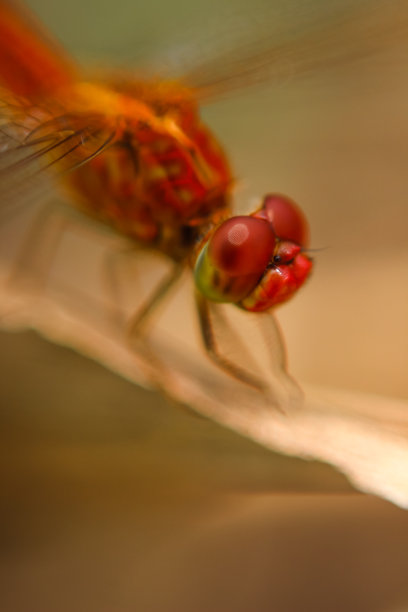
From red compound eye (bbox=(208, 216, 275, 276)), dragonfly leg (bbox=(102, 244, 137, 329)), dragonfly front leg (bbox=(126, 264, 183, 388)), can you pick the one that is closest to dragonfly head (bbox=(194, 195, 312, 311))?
red compound eye (bbox=(208, 216, 275, 276))

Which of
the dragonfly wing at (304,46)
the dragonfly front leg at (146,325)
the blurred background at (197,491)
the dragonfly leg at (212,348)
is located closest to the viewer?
the blurred background at (197,491)

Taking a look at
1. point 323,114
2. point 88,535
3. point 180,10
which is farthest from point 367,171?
point 88,535

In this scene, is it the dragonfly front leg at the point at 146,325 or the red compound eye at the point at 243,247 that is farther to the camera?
the dragonfly front leg at the point at 146,325

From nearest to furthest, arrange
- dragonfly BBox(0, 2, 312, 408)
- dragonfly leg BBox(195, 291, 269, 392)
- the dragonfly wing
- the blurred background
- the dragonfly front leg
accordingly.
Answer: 1. the blurred background
2. dragonfly BBox(0, 2, 312, 408)
3. dragonfly leg BBox(195, 291, 269, 392)
4. the dragonfly front leg
5. the dragonfly wing

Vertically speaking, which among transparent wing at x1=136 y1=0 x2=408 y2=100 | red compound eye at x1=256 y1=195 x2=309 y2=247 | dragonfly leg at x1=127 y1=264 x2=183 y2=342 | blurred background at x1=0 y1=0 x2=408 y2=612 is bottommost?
blurred background at x1=0 y1=0 x2=408 y2=612

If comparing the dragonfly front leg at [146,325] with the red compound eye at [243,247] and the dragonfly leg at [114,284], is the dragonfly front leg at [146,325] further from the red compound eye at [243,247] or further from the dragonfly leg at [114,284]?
the red compound eye at [243,247]

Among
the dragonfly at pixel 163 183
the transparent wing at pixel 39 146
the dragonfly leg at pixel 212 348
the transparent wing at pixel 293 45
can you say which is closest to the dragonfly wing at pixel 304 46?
the transparent wing at pixel 293 45

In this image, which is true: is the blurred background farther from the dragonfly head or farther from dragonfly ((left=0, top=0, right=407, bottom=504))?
the dragonfly head

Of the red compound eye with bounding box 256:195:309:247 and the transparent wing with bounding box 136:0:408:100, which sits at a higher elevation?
the transparent wing with bounding box 136:0:408:100
